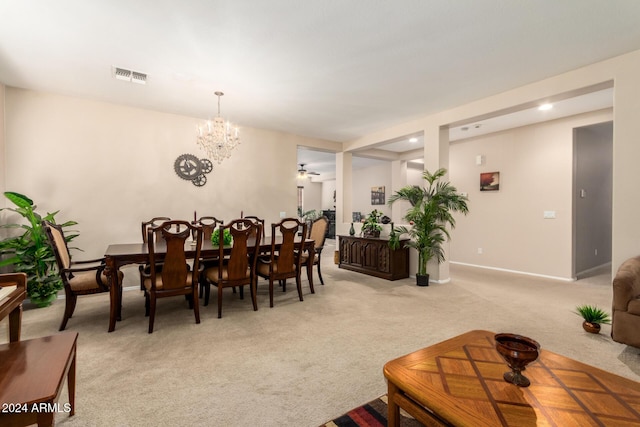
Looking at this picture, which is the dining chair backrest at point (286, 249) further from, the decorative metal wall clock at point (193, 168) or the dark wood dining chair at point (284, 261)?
the decorative metal wall clock at point (193, 168)

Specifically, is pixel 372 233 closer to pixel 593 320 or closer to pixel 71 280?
pixel 593 320

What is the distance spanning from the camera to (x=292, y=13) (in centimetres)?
229

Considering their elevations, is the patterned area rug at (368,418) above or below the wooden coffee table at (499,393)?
below

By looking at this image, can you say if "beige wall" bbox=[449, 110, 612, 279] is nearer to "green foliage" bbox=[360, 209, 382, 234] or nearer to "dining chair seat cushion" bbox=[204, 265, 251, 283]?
"green foliage" bbox=[360, 209, 382, 234]

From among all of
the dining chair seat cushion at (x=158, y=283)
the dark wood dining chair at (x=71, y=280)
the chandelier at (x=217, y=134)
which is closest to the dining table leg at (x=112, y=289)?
the dark wood dining chair at (x=71, y=280)

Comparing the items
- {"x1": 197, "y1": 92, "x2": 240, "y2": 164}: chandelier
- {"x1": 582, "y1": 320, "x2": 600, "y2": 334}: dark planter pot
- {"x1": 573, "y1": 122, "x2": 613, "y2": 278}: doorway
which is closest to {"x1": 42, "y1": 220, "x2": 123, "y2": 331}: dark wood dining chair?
{"x1": 197, "y1": 92, "x2": 240, "y2": 164}: chandelier

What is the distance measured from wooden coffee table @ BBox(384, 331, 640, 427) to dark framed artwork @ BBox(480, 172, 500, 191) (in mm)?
5002

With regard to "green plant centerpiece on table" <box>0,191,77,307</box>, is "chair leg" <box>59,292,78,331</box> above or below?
below

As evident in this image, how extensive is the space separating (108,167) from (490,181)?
261 inches

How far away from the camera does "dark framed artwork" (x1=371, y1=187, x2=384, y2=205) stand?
924 centimetres

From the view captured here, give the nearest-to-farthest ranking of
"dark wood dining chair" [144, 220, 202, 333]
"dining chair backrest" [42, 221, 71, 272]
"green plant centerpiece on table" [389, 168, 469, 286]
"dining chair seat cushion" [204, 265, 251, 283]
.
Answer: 1. "dining chair backrest" [42, 221, 71, 272]
2. "dark wood dining chair" [144, 220, 202, 333]
3. "dining chair seat cushion" [204, 265, 251, 283]
4. "green plant centerpiece on table" [389, 168, 469, 286]

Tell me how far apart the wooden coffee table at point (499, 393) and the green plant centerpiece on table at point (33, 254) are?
410 cm

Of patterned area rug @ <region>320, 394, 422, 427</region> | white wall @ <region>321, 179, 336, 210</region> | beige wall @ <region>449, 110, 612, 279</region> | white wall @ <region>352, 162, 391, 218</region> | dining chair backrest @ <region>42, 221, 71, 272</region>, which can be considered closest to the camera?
patterned area rug @ <region>320, 394, 422, 427</region>

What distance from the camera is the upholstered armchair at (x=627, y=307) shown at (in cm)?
223
